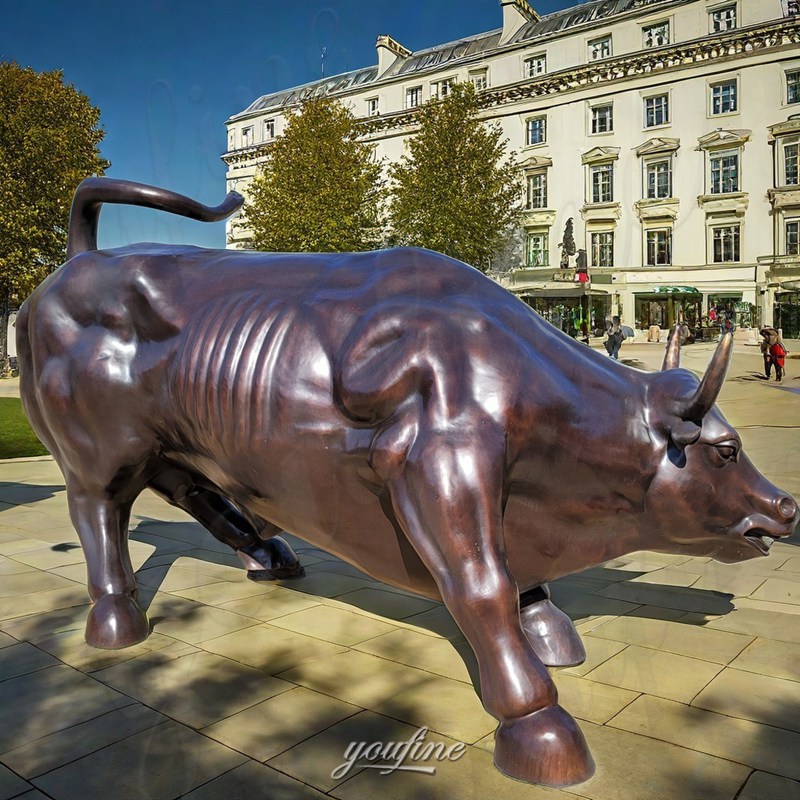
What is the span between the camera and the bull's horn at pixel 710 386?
7.31ft

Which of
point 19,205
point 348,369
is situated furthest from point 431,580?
point 19,205

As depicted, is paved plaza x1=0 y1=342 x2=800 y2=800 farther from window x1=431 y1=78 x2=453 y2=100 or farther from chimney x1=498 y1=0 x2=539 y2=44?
window x1=431 y1=78 x2=453 y2=100

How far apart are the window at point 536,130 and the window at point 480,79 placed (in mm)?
2831

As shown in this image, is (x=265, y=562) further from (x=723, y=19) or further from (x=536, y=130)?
(x=536, y=130)

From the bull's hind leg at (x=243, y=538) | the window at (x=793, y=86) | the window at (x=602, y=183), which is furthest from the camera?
the window at (x=602, y=183)

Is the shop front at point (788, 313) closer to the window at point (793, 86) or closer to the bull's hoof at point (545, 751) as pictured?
the window at point (793, 86)

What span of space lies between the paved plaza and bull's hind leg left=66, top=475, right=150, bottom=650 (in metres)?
0.09

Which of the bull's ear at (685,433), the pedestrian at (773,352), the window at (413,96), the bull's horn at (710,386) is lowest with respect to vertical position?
the pedestrian at (773,352)

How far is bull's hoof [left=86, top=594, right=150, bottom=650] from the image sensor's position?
338cm

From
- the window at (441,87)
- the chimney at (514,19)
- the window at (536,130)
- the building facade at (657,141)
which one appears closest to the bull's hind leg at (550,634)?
the building facade at (657,141)

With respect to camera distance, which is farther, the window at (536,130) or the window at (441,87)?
the window at (441,87)

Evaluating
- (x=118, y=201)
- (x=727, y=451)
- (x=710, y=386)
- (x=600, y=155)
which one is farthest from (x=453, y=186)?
(x=710, y=386)

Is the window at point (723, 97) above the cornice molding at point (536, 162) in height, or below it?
above

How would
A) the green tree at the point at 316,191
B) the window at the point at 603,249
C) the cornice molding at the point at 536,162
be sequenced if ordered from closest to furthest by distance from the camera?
the green tree at the point at 316,191 < the window at the point at 603,249 < the cornice molding at the point at 536,162
